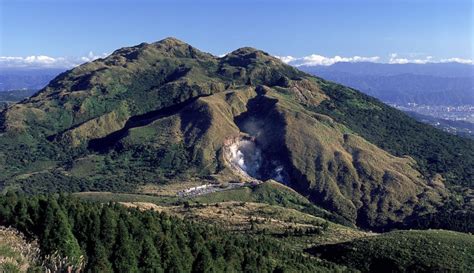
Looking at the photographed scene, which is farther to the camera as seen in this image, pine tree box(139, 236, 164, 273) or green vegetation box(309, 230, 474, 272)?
green vegetation box(309, 230, 474, 272)

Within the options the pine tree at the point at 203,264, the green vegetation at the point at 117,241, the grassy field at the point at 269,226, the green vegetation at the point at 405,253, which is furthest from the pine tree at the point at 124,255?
the grassy field at the point at 269,226

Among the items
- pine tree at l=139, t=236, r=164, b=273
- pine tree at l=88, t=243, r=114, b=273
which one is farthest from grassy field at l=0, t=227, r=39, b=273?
pine tree at l=139, t=236, r=164, b=273

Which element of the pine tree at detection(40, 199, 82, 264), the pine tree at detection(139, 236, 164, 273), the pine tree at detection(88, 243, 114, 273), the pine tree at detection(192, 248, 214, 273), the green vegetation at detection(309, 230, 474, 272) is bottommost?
the green vegetation at detection(309, 230, 474, 272)

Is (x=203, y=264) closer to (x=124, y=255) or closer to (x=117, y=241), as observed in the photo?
(x=117, y=241)

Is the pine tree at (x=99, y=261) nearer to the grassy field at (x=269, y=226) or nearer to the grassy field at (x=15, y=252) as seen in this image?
the grassy field at (x=15, y=252)

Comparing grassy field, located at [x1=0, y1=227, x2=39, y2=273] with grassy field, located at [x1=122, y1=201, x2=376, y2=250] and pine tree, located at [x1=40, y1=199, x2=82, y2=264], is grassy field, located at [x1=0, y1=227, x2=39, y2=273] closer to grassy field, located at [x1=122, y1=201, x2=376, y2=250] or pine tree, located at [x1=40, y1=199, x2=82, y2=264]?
pine tree, located at [x1=40, y1=199, x2=82, y2=264]
